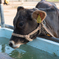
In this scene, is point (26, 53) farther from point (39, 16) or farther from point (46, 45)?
point (39, 16)

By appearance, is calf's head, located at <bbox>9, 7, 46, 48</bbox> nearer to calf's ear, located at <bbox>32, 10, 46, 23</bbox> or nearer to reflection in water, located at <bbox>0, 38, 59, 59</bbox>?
calf's ear, located at <bbox>32, 10, 46, 23</bbox>

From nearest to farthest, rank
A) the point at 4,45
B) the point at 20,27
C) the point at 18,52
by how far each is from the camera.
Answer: the point at 20,27
the point at 18,52
the point at 4,45

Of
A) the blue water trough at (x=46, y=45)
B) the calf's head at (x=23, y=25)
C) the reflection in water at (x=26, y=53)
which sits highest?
the calf's head at (x=23, y=25)

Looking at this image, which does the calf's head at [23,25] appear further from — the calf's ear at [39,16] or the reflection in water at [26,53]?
the reflection in water at [26,53]

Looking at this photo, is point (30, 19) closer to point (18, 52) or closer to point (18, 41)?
point (18, 41)

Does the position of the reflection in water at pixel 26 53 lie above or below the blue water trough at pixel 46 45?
below

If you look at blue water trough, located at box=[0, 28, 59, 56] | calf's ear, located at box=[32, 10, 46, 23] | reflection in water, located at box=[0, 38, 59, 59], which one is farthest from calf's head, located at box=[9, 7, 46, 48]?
blue water trough, located at box=[0, 28, 59, 56]

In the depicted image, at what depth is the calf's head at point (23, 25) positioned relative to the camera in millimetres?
2732

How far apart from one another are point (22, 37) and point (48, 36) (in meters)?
0.69

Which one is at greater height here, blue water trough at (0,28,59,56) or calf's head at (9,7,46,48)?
calf's head at (9,7,46,48)

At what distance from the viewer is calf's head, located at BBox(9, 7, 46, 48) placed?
8.96 feet

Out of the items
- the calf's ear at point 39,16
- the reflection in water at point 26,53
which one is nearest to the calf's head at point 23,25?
the calf's ear at point 39,16

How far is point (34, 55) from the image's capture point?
9.50ft

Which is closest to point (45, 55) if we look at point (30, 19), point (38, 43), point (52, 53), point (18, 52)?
point (52, 53)
